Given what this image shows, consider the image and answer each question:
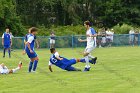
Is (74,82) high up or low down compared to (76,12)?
down

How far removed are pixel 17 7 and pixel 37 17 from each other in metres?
3.31

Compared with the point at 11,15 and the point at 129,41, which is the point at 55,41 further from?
the point at 11,15

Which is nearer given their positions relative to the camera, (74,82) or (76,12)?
(74,82)

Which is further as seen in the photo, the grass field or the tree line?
the tree line

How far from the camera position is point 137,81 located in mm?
16453

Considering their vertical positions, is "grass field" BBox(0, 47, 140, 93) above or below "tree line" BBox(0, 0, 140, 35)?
below

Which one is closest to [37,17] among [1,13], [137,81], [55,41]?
[1,13]

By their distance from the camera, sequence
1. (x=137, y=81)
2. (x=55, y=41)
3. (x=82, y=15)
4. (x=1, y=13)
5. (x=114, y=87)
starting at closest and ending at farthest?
(x=114, y=87), (x=137, y=81), (x=55, y=41), (x=1, y=13), (x=82, y=15)

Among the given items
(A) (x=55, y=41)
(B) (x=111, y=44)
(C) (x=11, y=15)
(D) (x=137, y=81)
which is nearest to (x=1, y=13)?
(C) (x=11, y=15)

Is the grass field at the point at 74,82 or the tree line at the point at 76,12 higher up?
the tree line at the point at 76,12

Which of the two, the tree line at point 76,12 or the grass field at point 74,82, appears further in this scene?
the tree line at point 76,12

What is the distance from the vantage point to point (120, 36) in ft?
155

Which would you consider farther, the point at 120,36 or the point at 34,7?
the point at 34,7

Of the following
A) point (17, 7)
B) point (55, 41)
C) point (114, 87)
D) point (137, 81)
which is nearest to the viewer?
point (114, 87)
